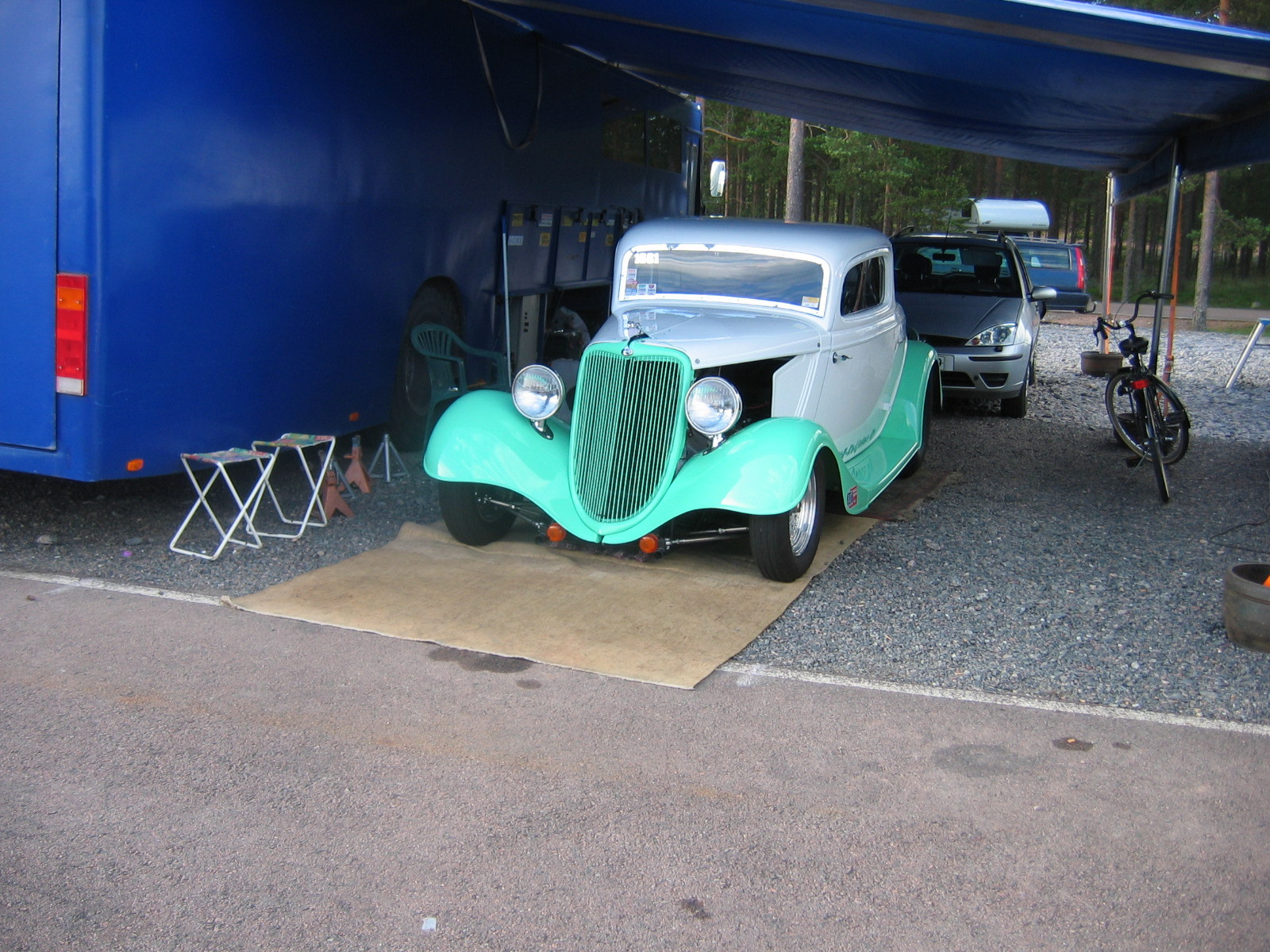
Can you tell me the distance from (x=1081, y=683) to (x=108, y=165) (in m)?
4.85

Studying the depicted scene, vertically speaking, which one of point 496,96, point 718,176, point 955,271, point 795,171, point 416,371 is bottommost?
point 416,371

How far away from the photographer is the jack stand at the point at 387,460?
774 centimetres

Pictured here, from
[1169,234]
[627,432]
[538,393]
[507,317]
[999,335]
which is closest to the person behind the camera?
[627,432]

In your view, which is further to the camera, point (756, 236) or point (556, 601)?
point (756, 236)

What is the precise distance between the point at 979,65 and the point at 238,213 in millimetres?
4353

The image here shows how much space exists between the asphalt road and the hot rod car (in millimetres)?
1193

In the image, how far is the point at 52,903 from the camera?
2.92 m

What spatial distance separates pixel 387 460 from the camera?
7.71 metres

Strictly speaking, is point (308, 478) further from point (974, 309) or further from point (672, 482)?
point (974, 309)

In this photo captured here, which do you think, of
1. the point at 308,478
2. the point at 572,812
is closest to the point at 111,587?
the point at 308,478

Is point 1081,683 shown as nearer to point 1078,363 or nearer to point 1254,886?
point 1254,886

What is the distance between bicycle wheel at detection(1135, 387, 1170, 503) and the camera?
7.69 m

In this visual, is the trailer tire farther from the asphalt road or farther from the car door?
the asphalt road

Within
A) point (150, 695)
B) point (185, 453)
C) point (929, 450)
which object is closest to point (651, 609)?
point (150, 695)
